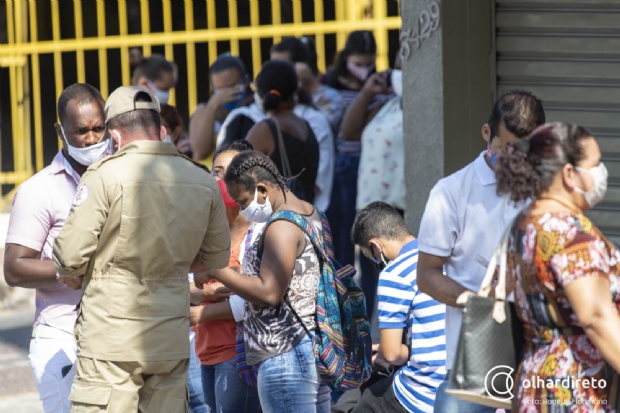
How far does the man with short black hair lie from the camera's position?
13.5 feet

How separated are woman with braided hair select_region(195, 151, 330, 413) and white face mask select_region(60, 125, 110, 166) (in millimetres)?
580

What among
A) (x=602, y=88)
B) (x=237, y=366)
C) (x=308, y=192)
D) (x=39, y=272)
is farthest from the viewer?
(x=308, y=192)

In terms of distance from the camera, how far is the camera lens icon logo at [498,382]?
315 cm

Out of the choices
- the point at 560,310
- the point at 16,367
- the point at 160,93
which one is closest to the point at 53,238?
the point at 560,310

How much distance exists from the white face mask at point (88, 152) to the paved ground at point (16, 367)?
2386mm

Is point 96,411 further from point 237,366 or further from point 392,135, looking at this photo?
point 392,135

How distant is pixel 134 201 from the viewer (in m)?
3.53

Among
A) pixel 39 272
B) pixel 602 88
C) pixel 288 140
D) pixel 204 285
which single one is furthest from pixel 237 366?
pixel 602 88

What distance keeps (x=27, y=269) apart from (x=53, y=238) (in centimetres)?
23

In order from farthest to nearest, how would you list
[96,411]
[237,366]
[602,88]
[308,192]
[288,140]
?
[308,192]
[288,140]
[602,88]
[237,366]
[96,411]

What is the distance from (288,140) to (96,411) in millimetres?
3205

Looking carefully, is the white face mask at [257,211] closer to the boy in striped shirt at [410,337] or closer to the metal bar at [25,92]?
the boy in striped shirt at [410,337]

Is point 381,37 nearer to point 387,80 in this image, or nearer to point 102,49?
point 387,80

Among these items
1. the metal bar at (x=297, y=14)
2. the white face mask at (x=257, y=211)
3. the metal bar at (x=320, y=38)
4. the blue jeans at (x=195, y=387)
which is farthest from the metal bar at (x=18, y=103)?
the white face mask at (x=257, y=211)
